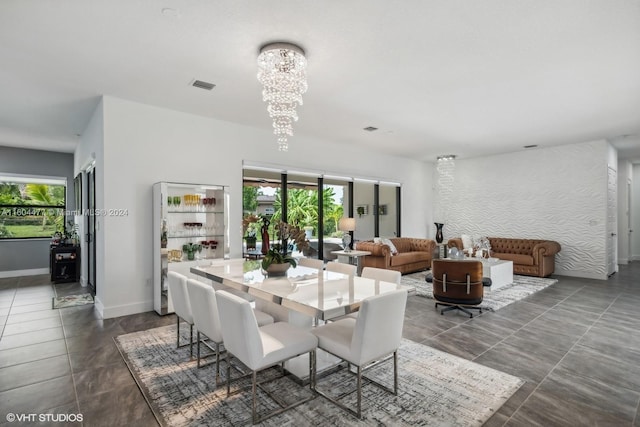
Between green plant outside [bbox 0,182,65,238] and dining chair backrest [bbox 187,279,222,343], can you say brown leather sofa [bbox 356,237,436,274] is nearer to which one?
dining chair backrest [bbox 187,279,222,343]

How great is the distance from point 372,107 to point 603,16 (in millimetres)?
2688

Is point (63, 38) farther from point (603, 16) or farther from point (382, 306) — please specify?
point (603, 16)

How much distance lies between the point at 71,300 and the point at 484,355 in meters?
6.09

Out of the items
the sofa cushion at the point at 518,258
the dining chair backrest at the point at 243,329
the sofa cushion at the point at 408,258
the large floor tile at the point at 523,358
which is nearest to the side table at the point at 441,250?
the sofa cushion at the point at 408,258

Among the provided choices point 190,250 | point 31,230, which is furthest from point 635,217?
point 31,230

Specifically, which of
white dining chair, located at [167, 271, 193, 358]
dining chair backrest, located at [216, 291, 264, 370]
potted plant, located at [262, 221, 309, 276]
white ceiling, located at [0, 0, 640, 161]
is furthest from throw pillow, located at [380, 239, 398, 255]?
dining chair backrest, located at [216, 291, 264, 370]

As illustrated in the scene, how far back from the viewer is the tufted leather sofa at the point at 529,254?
695 cm

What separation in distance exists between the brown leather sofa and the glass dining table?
375cm

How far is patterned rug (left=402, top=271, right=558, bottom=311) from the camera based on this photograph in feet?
16.7

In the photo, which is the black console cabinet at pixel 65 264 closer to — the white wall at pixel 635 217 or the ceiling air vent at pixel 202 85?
the ceiling air vent at pixel 202 85

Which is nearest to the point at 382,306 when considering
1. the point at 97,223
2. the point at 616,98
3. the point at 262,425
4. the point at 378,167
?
the point at 262,425

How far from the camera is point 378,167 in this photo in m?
8.25

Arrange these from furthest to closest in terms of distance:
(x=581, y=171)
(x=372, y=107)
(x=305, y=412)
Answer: (x=581, y=171), (x=372, y=107), (x=305, y=412)

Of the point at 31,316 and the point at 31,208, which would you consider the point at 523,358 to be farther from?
the point at 31,208
